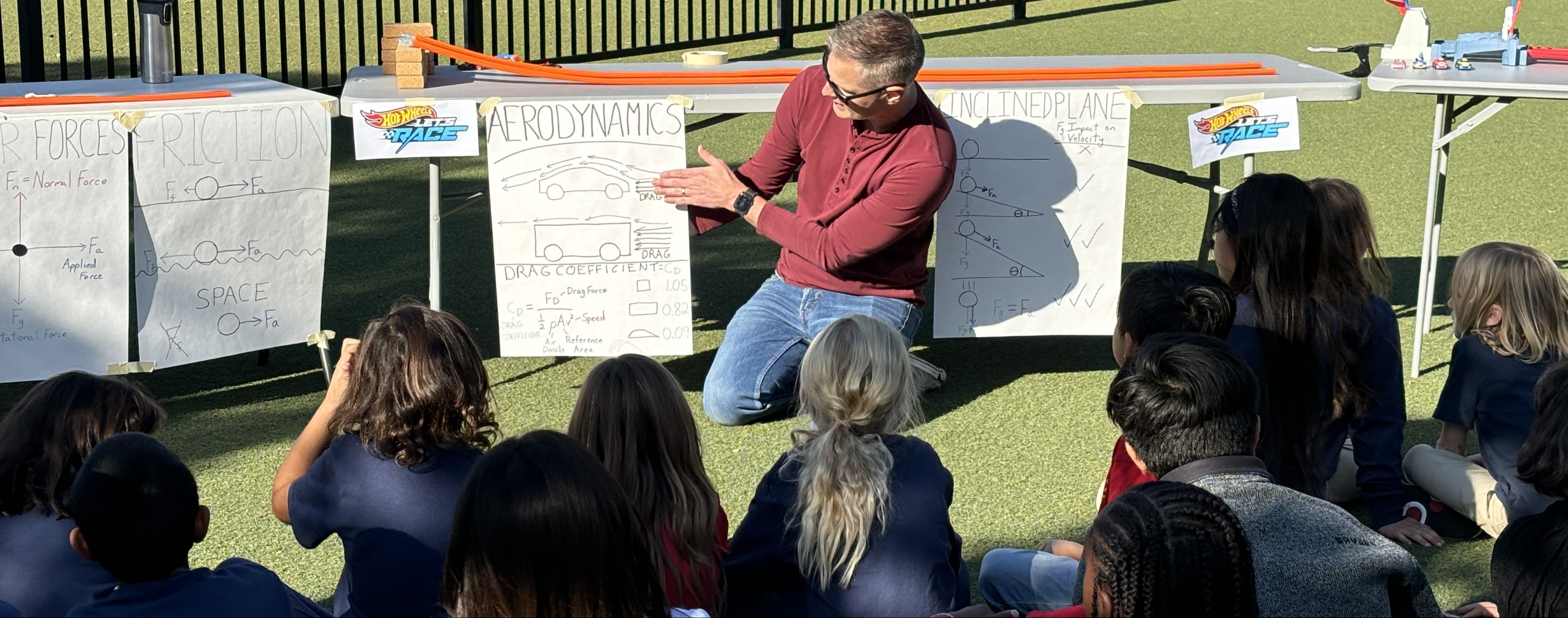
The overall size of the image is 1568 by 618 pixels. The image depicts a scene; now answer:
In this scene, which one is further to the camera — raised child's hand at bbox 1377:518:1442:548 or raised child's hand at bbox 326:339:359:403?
raised child's hand at bbox 1377:518:1442:548

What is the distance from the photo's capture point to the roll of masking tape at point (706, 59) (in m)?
5.09

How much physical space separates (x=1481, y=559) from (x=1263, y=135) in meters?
1.55

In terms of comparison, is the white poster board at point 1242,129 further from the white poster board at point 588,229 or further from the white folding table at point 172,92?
the white folding table at point 172,92

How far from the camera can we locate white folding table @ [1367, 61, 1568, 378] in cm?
444

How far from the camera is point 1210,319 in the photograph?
2.99 metres

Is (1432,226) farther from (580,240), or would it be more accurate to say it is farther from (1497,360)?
(580,240)

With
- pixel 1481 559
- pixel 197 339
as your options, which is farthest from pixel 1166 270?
pixel 197 339

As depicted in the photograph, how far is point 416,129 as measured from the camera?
4.14 m

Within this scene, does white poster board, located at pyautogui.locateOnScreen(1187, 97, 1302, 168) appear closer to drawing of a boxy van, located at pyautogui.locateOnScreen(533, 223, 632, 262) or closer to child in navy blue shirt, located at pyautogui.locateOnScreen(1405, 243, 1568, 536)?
child in navy blue shirt, located at pyautogui.locateOnScreen(1405, 243, 1568, 536)

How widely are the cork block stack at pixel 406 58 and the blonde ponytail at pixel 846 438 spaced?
2369mm

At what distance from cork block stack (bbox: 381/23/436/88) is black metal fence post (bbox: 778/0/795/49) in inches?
313

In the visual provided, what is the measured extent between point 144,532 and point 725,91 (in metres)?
2.82

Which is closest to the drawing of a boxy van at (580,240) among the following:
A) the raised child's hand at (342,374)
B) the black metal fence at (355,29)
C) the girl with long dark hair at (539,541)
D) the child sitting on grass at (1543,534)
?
the raised child's hand at (342,374)

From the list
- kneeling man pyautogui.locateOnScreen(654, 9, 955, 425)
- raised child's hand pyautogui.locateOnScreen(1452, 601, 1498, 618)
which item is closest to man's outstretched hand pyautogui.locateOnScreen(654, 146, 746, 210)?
kneeling man pyautogui.locateOnScreen(654, 9, 955, 425)
